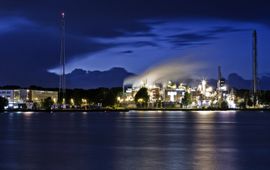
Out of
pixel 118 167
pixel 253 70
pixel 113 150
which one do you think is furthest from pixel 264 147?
pixel 253 70

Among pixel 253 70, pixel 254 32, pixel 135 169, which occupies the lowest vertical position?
pixel 135 169

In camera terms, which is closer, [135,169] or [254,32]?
[135,169]

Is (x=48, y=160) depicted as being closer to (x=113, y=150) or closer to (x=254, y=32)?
(x=113, y=150)

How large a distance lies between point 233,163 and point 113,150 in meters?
8.84

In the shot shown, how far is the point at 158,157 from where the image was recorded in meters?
30.5

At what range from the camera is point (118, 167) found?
1052 inches

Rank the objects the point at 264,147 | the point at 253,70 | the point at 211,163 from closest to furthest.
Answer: the point at 211,163 → the point at 264,147 → the point at 253,70

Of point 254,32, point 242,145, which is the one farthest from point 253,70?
point 242,145

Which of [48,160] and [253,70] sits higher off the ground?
[253,70]

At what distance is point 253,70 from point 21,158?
159 m

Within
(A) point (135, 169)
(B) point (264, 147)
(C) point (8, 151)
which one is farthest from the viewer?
(B) point (264, 147)

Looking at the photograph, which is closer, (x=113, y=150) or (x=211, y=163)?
(x=211, y=163)

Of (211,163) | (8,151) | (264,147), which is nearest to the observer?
(211,163)

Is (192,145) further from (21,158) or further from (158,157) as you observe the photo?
(21,158)
